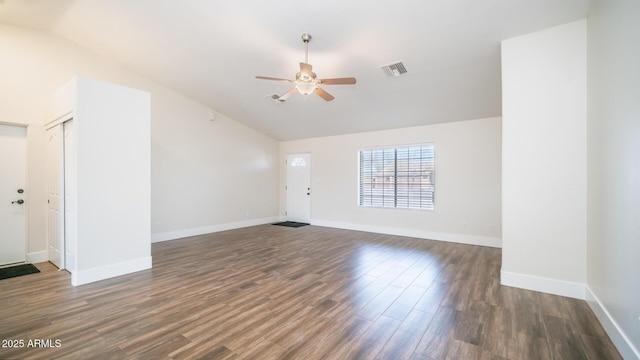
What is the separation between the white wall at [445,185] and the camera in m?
5.22

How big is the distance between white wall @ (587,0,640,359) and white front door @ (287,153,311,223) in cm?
590

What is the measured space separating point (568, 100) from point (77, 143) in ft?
19.0

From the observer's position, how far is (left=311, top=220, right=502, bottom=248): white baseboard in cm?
521

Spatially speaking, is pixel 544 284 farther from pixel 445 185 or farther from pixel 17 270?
pixel 17 270

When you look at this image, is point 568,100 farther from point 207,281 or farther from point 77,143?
point 77,143

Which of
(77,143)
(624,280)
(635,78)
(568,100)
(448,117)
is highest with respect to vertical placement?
(448,117)

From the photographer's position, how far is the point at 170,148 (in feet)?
18.9

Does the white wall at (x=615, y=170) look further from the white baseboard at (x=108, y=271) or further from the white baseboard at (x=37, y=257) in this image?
the white baseboard at (x=37, y=257)

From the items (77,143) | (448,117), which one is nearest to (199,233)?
(77,143)

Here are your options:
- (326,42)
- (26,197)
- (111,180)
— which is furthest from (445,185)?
(26,197)

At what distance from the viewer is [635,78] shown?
6.10 feet

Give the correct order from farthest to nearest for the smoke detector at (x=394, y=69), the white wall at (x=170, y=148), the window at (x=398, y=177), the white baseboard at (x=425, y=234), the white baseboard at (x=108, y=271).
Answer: the window at (x=398, y=177)
the white baseboard at (x=425, y=234)
the white wall at (x=170, y=148)
the smoke detector at (x=394, y=69)
the white baseboard at (x=108, y=271)

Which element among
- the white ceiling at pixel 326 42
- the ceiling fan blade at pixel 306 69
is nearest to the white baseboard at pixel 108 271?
the white ceiling at pixel 326 42

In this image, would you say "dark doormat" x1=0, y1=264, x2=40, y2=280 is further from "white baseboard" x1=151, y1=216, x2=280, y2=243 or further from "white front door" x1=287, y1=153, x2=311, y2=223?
"white front door" x1=287, y1=153, x2=311, y2=223
